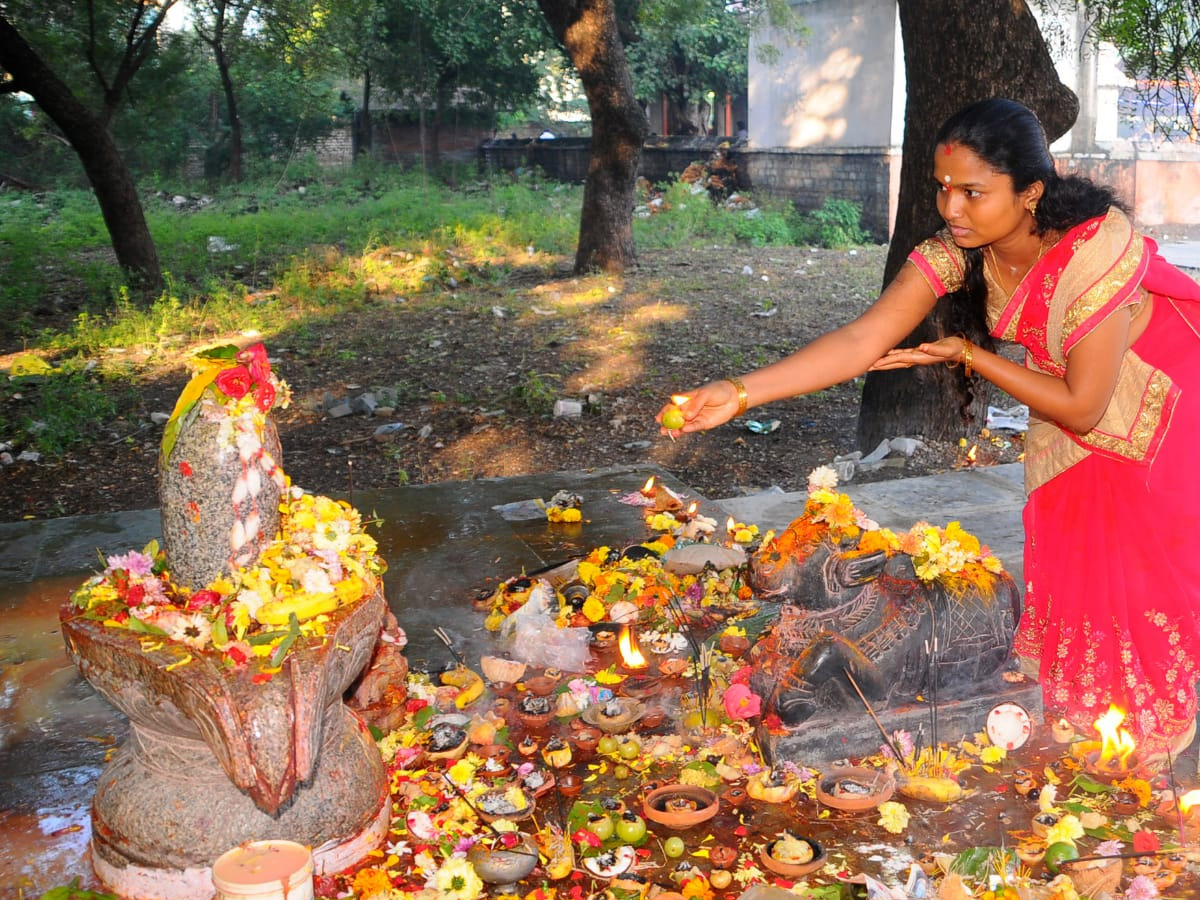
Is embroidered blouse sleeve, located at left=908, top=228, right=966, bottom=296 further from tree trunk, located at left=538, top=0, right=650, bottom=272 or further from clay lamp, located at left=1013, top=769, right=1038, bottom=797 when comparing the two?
tree trunk, located at left=538, top=0, right=650, bottom=272

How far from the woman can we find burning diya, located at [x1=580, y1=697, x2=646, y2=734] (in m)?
1.01

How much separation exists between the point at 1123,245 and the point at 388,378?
25.3 ft

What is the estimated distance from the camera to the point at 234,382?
9.65 feet

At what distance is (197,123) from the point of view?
2683 centimetres

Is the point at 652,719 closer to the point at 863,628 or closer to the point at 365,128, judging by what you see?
the point at 863,628

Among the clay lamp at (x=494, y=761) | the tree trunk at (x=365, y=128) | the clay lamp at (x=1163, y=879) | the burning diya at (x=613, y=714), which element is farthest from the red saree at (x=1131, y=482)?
the tree trunk at (x=365, y=128)

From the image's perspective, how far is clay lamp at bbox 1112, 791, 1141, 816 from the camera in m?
3.39

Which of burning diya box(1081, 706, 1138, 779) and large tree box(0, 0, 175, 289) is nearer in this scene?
burning diya box(1081, 706, 1138, 779)

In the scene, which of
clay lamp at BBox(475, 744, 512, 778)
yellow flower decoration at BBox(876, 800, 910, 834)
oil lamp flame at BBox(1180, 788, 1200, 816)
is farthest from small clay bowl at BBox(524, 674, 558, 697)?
oil lamp flame at BBox(1180, 788, 1200, 816)

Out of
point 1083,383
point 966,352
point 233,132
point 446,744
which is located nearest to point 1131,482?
point 1083,383

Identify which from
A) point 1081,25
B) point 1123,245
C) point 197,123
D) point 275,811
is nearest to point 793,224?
point 1081,25

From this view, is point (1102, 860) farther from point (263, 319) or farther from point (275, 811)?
point (263, 319)

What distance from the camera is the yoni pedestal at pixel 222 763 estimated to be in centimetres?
273

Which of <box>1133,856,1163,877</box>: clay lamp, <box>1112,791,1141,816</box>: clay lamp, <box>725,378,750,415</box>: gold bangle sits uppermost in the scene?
<box>725,378,750,415</box>: gold bangle
